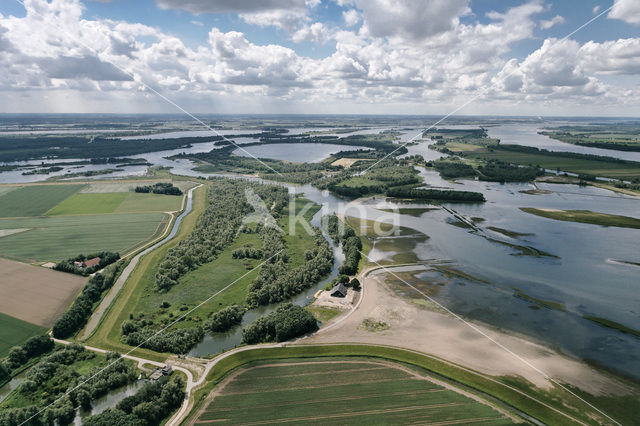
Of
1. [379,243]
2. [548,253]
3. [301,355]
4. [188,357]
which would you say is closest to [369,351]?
[301,355]

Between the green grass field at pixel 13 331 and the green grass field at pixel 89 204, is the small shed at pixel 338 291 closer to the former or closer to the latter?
the green grass field at pixel 13 331

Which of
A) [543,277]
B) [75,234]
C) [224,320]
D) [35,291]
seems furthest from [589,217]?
[75,234]

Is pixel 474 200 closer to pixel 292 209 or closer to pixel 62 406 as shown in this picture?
pixel 292 209

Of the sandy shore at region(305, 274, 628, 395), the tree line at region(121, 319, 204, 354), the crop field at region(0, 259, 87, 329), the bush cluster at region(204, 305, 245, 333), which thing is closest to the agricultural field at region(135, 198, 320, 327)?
the tree line at region(121, 319, 204, 354)

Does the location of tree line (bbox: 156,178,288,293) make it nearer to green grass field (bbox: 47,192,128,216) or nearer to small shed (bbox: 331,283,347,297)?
small shed (bbox: 331,283,347,297)

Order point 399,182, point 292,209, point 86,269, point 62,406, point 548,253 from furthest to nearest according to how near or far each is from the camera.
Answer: point 399,182
point 292,209
point 548,253
point 86,269
point 62,406

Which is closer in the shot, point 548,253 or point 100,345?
point 100,345
